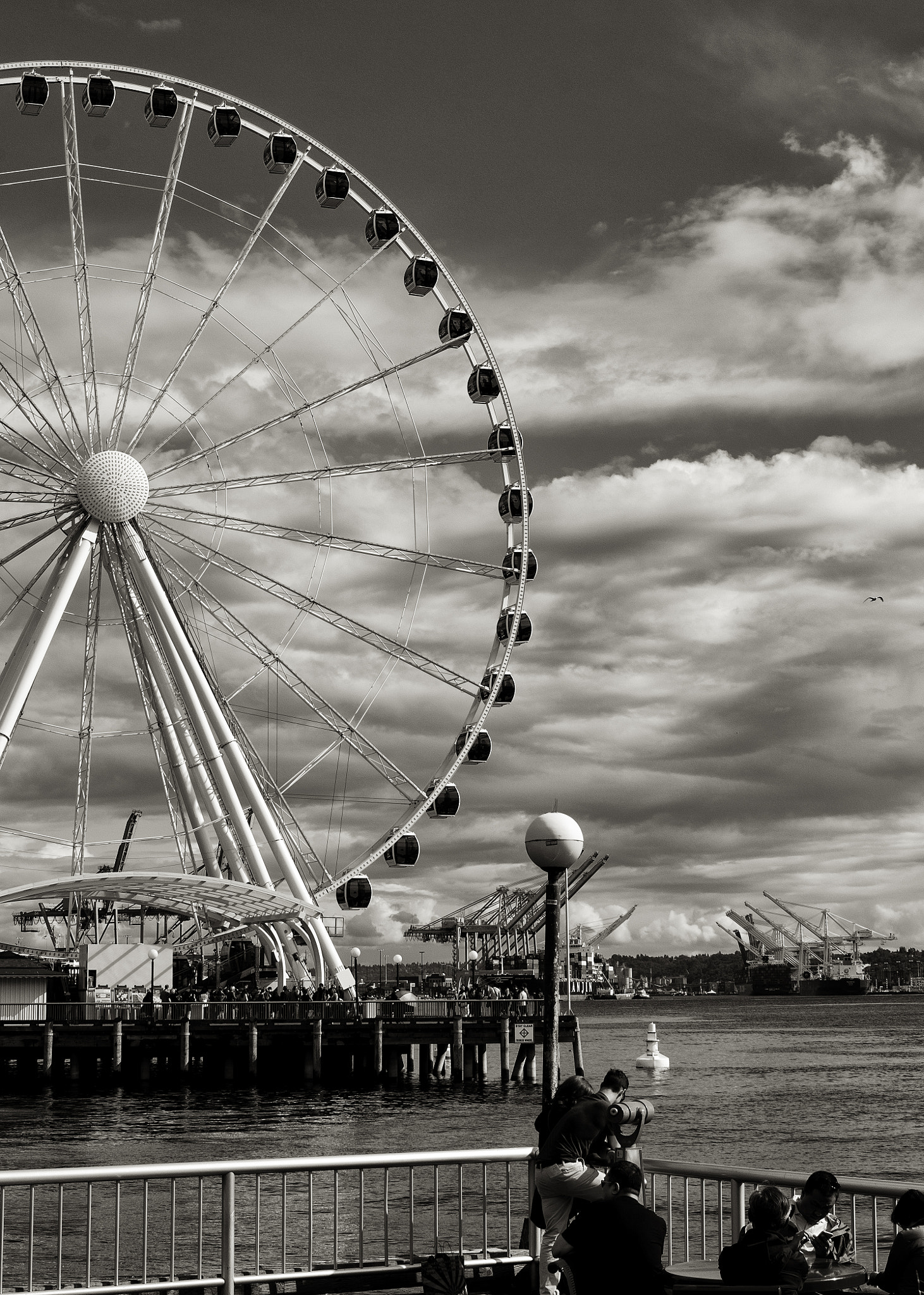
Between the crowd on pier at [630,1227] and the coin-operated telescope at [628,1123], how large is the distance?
12 millimetres

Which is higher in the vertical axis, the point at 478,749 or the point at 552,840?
the point at 478,749

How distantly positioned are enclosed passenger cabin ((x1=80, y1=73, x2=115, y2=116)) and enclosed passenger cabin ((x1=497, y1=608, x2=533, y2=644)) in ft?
56.7

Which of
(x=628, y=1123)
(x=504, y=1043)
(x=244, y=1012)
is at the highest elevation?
(x=628, y=1123)

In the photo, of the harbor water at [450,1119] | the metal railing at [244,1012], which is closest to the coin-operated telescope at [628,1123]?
the harbor water at [450,1119]

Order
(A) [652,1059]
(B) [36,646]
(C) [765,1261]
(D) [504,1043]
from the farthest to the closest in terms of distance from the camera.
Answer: (A) [652,1059] < (D) [504,1043] < (B) [36,646] < (C) [765,1261]

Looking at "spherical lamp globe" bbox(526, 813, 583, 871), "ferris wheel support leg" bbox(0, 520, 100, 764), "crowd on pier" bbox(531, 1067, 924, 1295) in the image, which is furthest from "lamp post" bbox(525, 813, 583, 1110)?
"ferris wheel support leg" bbox(0, 520, 100, 764)

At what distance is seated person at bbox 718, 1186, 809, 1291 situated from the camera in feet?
27.2

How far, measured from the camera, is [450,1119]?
1683 inches

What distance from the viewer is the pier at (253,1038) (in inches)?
2019

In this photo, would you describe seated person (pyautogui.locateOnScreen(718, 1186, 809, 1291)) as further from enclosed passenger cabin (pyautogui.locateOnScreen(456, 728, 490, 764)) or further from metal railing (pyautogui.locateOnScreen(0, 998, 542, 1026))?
metal railing (pyautogui.locateOnScreen(0, 998, 542, 1026))

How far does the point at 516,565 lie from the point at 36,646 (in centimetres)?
1381

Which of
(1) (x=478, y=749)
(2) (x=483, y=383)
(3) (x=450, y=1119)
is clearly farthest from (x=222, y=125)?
(3) (x=450, y=1119)

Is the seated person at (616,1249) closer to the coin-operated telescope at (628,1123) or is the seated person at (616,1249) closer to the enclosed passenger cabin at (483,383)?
the coin-operated telescope at (628,1123)

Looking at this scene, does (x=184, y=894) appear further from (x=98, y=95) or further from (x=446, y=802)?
(x=98, y=95)
